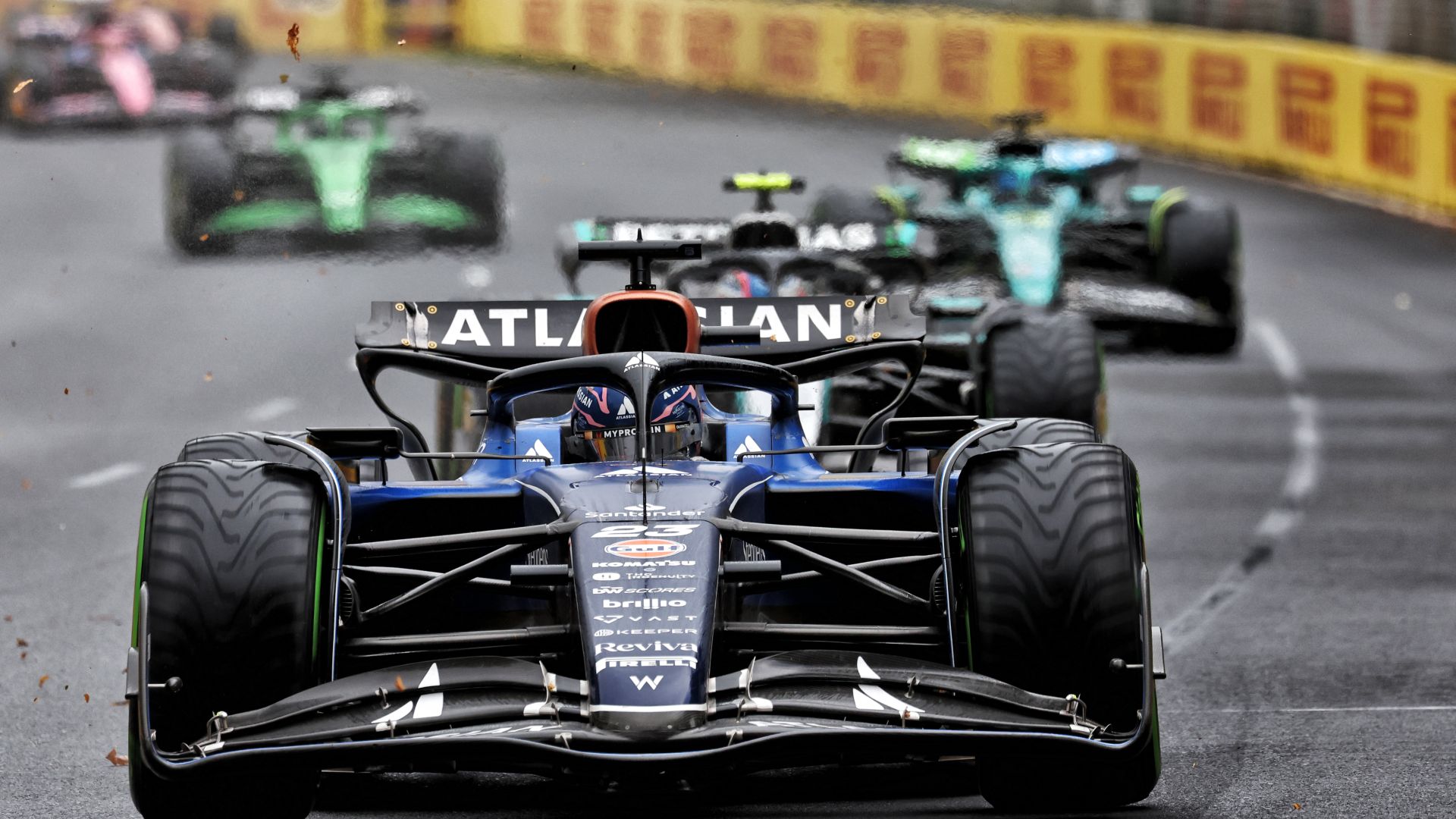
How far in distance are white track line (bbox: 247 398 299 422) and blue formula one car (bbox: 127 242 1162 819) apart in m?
10.4

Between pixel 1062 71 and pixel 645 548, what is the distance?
31935 millimetres

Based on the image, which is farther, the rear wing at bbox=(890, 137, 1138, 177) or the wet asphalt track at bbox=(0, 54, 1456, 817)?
the rear wing at bbox=(890, 137, 1138, 177)

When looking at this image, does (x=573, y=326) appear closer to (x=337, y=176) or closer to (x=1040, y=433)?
(x=1040, y=433)

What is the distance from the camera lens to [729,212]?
34281 millimetres

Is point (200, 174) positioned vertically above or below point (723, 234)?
below

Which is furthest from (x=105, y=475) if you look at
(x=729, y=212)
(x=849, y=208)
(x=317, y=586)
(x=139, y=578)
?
(x=729, y=212)

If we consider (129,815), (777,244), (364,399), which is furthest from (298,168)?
(129,815)

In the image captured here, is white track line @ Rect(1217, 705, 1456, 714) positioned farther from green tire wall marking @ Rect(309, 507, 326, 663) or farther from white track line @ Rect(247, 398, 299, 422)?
white track line @ Rect(247, 398, 299, 422)

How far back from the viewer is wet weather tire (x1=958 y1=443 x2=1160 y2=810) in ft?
25.0

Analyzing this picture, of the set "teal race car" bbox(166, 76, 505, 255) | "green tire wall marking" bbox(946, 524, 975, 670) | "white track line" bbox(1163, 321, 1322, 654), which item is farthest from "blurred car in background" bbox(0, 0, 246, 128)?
"green tire wall marking" bbox(946, 524, 975, 670)

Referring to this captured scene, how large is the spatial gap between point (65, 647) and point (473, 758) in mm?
4927

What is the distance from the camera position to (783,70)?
41.9 m

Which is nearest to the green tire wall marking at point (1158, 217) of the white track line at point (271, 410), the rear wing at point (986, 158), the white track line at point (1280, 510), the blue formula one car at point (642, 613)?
the rear wing at point (986, 158)

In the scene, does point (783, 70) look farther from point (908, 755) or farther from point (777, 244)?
point (908, 755)
